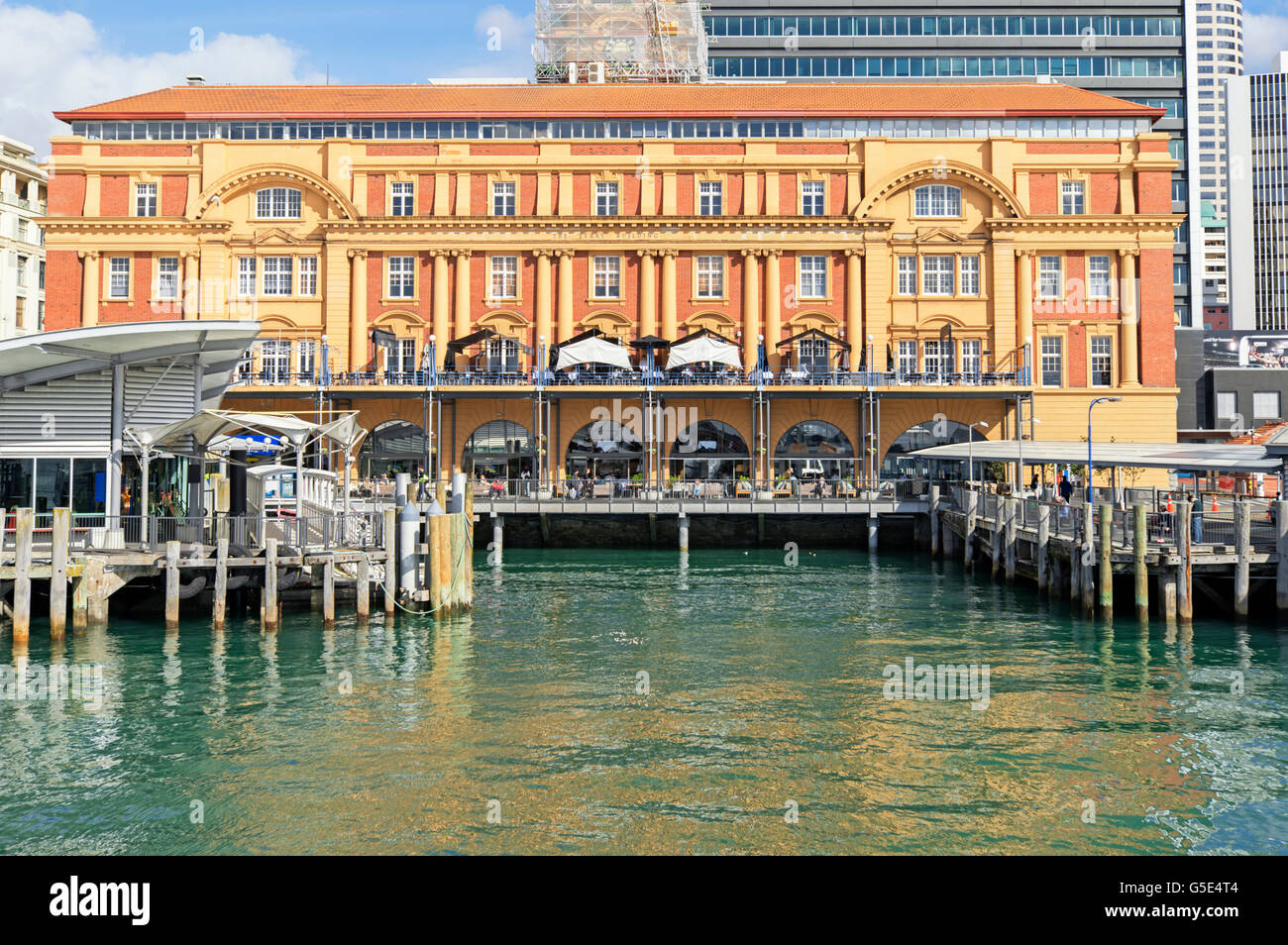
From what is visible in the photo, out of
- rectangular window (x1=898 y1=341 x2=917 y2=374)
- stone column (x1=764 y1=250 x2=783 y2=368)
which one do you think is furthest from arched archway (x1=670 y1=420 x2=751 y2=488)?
rectangular window (x1=898 y1=341 x2=917 y2=374)

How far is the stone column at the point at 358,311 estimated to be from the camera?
5794 centimetres

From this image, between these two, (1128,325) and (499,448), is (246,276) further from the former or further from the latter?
(1128,325)

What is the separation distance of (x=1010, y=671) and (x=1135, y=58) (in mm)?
86693

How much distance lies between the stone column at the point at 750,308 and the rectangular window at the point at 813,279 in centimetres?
242

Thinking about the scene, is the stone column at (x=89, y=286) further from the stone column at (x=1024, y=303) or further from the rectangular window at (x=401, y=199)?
the stone column at (x=1024, y=303)

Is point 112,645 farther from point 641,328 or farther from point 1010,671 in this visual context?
point 641,328

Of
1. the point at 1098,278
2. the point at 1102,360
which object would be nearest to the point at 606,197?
the point at 1098,278

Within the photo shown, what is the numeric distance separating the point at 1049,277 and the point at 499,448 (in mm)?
29555

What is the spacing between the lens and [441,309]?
2283 inches

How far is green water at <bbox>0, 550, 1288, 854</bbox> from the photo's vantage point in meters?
12.5

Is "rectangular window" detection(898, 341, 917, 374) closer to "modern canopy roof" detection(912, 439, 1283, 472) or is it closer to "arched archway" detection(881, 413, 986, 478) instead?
"arched archway" detection(881, 413, 986, 478)

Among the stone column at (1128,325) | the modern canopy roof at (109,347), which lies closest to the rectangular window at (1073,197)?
the stone column at (1128,325)
